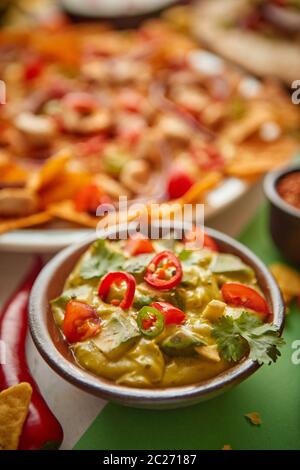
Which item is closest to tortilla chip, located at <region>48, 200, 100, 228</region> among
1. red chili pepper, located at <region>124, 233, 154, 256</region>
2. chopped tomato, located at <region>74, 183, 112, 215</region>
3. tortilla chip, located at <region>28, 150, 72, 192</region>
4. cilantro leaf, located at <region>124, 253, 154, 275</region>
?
chopped tomato, located at <region>74, 183, 112, 215</region>

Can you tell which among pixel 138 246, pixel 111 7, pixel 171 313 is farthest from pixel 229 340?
pixel 111 7

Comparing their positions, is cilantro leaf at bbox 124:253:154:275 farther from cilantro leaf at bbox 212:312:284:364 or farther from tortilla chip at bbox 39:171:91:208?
tortilla chip at bbox 39:171:91:208

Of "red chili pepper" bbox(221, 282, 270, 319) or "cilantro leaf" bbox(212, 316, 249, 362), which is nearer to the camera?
"cilantro leaf" bbox(212, 316, 249, 362)

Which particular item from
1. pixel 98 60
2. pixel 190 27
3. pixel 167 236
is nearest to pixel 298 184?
pixel 167 236

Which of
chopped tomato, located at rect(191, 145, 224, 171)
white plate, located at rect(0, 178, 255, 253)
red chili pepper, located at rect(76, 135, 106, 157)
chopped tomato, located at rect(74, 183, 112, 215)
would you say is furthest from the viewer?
red chili pepper, located at rect(76, 135, 106, 157)

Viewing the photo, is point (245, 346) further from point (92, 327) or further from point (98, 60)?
point (98, 60)

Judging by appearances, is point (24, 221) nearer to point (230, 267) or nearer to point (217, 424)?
point (230, 267)

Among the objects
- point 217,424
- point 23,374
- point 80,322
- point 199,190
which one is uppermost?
point 80,322
